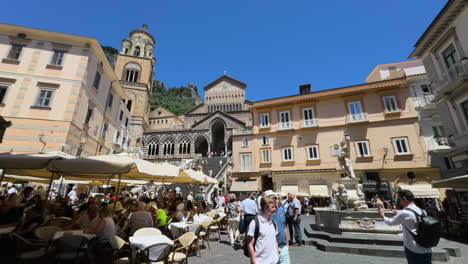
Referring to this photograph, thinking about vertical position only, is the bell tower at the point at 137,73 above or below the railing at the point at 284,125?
above

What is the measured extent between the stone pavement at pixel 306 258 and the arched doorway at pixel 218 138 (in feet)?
107

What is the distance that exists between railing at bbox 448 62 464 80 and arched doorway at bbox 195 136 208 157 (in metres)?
31.2

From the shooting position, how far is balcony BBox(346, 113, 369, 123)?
17531 millimetres

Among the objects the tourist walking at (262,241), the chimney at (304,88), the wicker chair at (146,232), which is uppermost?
the chimney at (304,88)

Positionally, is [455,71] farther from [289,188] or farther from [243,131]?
[243,131]

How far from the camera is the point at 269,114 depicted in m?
20.6

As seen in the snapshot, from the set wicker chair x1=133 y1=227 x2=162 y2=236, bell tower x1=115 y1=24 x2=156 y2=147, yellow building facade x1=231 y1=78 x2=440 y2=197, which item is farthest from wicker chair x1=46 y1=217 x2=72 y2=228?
bell tower x1=115 y1=24 x2=156 y2=147

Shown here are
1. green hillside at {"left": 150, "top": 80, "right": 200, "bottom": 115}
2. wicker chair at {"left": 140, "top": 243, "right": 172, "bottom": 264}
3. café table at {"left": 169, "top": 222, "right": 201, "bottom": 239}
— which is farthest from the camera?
green hillside at {"left": 150, "top": 80, "right": 200, "bottom": 115}

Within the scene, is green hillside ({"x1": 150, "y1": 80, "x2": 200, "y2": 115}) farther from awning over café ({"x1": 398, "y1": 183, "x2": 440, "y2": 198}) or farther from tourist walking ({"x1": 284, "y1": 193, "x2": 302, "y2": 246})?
tourist walking ({"x1": 284, "y1": 193, "x2": 302, "y2": 246})

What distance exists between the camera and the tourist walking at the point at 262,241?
8.15 ft

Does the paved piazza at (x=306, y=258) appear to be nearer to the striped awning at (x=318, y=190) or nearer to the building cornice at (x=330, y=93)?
the striped awning at (x=318, y=190)

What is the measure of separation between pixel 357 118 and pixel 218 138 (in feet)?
89.3

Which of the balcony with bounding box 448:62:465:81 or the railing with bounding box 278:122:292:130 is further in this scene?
the railing with bounding box 278:122:292:130

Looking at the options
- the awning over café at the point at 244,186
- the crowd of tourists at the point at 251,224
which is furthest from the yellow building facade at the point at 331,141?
the crowd of tourists at the point at 251,224
